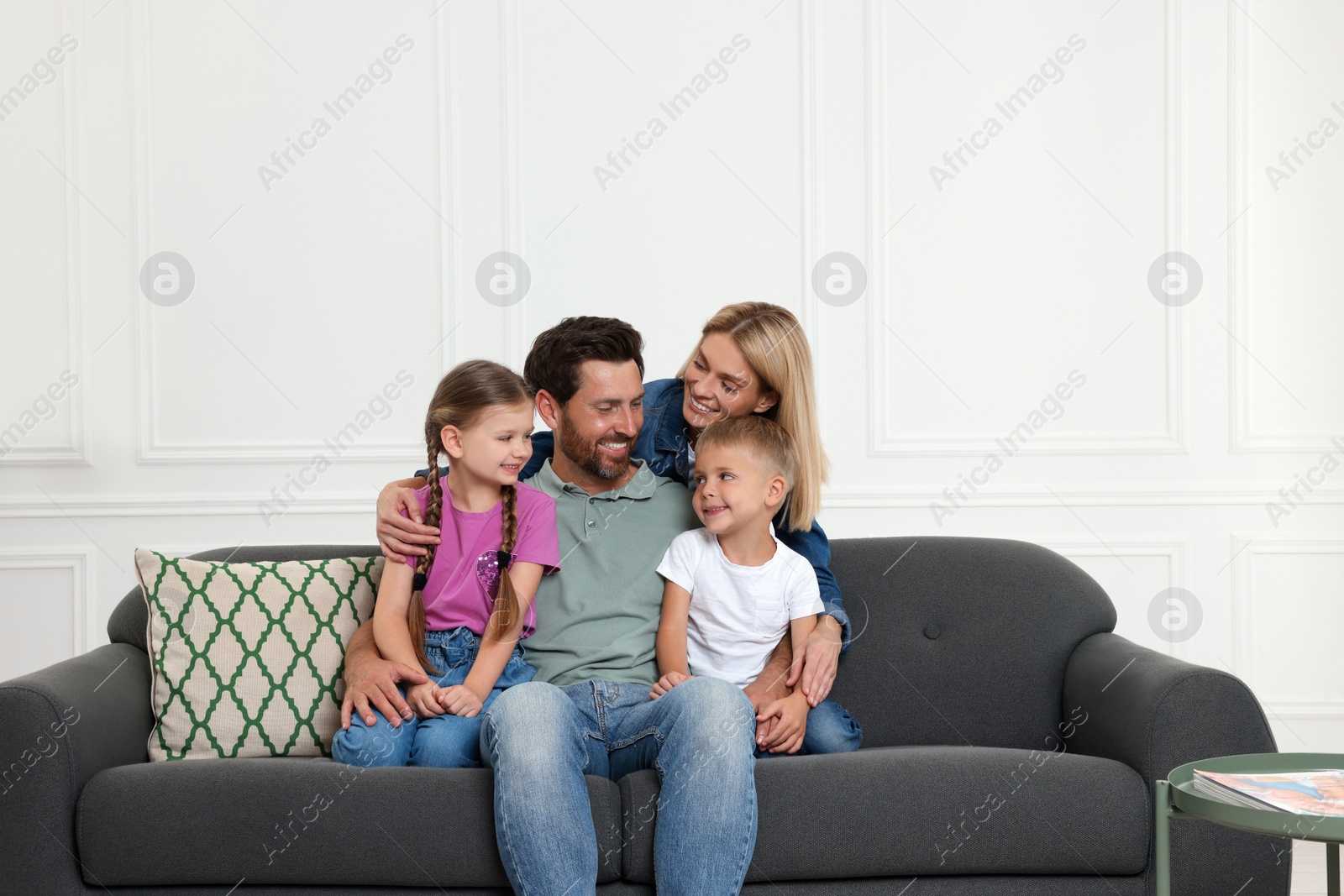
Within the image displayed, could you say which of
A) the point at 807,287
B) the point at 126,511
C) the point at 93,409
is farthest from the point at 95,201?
the point at 807,287

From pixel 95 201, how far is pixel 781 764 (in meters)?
2.84

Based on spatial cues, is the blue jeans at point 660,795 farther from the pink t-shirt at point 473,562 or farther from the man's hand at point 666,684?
the pink t-shirt at point 473,562

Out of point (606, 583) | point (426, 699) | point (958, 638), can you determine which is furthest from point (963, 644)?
point (426, 699)

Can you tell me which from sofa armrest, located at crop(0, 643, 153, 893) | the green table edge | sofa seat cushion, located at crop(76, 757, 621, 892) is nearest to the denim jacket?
sofa seat cushion, located at crop(76, 757, 621, 892)

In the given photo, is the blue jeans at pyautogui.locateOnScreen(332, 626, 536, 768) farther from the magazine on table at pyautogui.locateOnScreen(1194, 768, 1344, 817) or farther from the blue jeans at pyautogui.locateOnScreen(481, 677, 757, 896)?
the magazine on table at pyautogui.locateOnScreen(1194, 768, 1344, 817)

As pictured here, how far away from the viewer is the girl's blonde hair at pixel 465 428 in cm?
192

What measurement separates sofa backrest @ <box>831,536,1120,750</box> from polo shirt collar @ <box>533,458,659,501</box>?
17.2 inches

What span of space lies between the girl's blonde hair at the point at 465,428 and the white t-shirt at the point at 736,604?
301mm

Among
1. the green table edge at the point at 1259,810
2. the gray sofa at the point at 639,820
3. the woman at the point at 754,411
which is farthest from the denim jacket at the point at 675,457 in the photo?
the green table edge at the point at 1259,810

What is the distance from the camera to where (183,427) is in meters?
3.36

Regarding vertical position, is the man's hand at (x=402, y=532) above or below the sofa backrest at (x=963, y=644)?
above

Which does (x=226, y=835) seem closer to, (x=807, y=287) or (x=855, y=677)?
(x=855, y=677)

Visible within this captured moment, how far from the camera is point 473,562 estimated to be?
198cm

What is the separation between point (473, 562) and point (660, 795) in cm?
55
